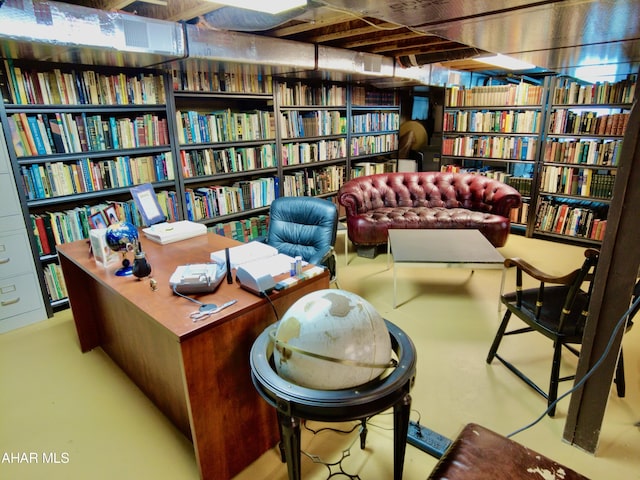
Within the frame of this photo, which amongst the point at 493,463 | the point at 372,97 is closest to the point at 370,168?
the point at 372,97

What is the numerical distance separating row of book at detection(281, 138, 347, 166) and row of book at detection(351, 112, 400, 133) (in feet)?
1.16

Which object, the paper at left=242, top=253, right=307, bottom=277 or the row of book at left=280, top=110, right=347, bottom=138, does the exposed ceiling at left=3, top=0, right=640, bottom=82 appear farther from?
the paper at left=242, top=253, right=307, bottom=277

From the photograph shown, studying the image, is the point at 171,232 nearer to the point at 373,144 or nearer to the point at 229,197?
the point at 229,197

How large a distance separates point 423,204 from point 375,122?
160cm

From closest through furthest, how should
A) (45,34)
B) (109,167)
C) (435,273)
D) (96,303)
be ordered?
(45,34), (96,303), (109,167), (435,273)

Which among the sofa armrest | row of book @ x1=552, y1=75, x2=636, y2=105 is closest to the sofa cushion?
Answer: the sofa armrest

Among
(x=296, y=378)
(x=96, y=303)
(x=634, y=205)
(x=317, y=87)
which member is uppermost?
(x=317, y=87)

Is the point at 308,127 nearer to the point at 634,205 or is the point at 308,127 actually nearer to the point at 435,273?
the point at 435,273

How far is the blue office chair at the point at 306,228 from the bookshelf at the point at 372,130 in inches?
94.3

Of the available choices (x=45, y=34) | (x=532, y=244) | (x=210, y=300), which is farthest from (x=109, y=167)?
(x=532, y=244)

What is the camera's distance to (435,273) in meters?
3.73

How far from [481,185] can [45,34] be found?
13.7 feet

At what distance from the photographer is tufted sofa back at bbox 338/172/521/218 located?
169 inches

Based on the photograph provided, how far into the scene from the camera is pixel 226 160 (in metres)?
3.66
